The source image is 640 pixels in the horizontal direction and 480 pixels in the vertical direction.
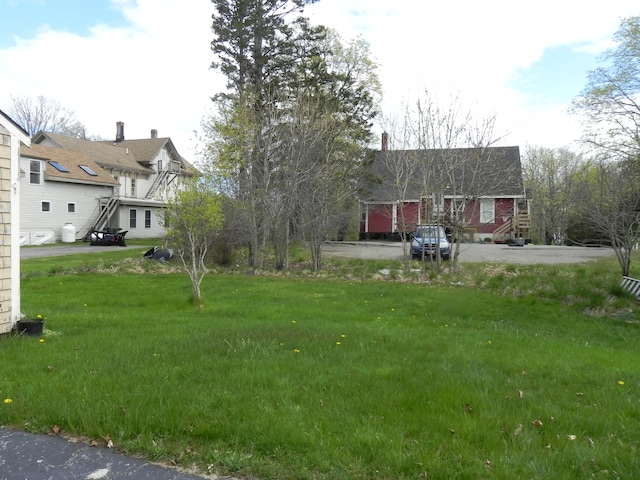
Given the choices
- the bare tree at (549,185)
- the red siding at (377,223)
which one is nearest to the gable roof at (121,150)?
the red siding at (377,223)

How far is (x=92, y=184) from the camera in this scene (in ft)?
103

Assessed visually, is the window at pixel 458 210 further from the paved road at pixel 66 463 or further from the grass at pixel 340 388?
the paved road at pixel 66 463

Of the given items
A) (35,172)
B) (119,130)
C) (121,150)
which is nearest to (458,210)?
(35,172)

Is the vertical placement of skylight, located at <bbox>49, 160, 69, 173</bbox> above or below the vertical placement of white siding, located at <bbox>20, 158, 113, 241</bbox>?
above

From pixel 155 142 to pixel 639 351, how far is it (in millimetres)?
40056

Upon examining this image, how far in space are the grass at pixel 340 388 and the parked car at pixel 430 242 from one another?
549cm

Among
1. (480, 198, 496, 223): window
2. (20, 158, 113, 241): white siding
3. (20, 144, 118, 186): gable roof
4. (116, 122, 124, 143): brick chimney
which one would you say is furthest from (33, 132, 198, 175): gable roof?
(480, 198, 496, 223): window

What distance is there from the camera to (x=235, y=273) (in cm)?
1491

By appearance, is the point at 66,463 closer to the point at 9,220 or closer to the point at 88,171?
the point at 9,220

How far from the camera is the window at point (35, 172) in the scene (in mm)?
27520

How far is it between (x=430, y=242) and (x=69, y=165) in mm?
26589

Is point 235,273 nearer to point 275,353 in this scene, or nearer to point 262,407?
point 275,353

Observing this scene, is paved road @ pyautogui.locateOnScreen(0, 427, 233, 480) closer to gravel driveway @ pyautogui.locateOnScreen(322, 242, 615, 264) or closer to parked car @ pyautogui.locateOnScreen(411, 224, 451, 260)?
parked car @ pyautogui.locateOnScreen(411, 224, 451, 260)

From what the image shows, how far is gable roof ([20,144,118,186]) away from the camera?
2850cm
